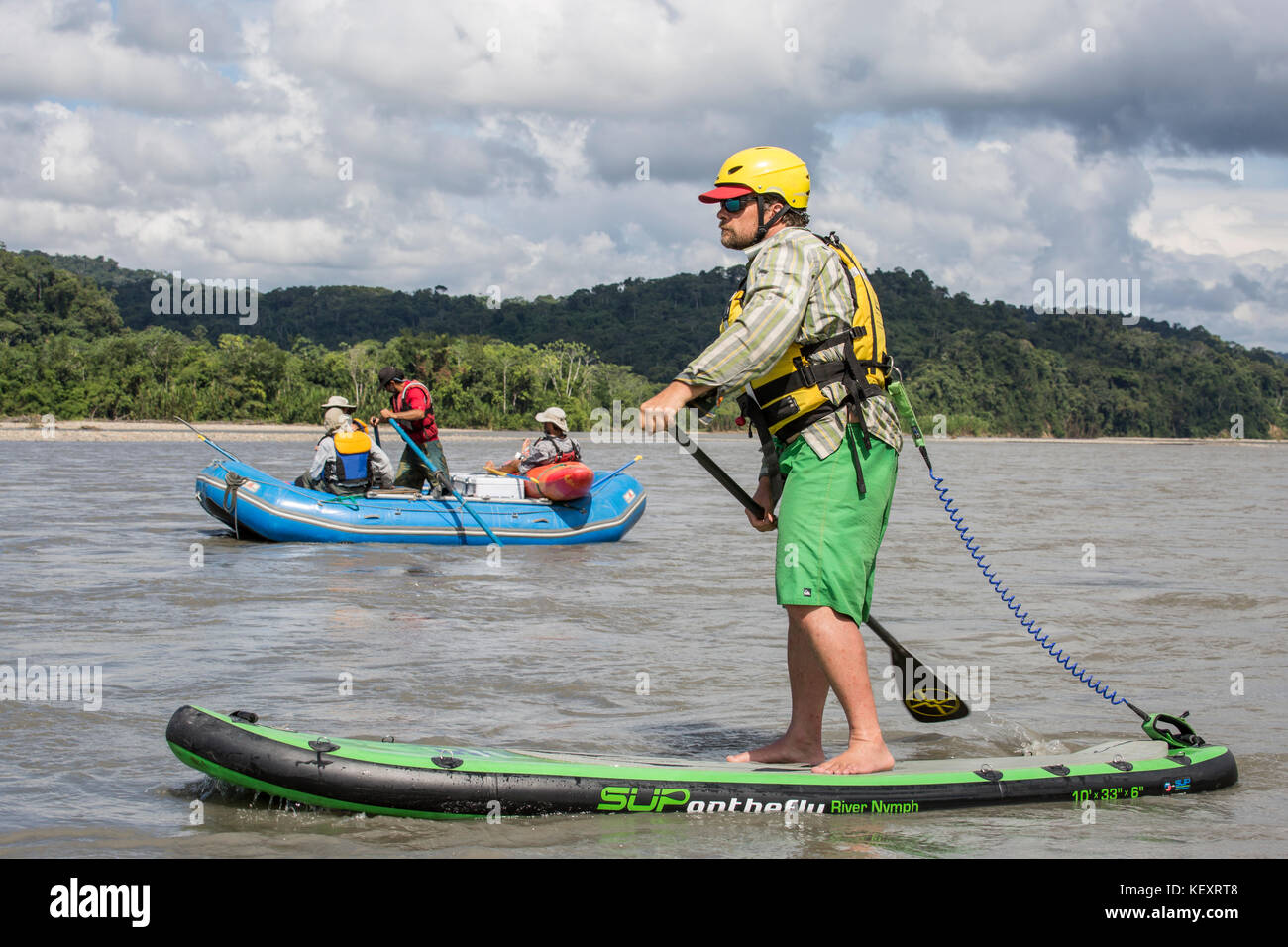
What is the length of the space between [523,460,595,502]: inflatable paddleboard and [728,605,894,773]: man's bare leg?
9798mm

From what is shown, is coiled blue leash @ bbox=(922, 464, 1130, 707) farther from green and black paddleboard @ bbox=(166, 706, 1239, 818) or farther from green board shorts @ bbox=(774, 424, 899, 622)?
green and black paddleboard @ bbox=(166, 706, 1239, 818)

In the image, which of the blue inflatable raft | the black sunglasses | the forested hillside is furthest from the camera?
the forested hillside

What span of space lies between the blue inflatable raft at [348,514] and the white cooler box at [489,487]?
0.13m

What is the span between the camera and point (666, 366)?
381ft

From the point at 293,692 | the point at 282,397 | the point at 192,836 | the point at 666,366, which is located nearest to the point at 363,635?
the point at 293,692

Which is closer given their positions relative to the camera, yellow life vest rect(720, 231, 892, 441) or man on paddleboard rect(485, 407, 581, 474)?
yellow life vest rect(720, 231, 892, 441)

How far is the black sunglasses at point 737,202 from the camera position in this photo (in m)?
4.45

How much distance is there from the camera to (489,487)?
1441 centimetres

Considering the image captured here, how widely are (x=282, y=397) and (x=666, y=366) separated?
197 feet

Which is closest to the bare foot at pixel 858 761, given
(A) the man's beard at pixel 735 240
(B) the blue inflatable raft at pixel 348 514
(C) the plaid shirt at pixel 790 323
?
(C) the plaid shirt at pixel 790 323

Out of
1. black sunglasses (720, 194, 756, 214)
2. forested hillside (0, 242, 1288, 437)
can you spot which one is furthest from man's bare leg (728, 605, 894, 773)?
forested hillside (0, 242, 1288, 437)

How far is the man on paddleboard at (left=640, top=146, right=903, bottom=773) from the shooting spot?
4.12 metres

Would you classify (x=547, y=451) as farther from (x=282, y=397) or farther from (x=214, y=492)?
(x=282, y=397)

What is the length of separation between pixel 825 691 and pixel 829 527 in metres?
0.78
